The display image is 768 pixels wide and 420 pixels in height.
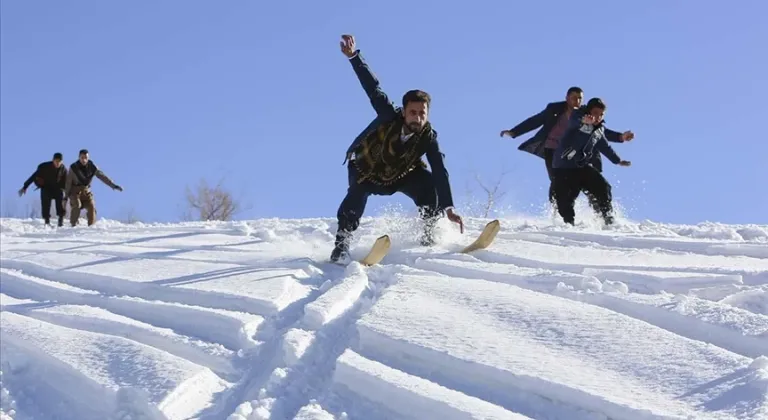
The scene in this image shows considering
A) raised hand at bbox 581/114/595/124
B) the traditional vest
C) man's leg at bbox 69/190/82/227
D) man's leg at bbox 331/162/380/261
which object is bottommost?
man's leg at bbox 331/162/380/261

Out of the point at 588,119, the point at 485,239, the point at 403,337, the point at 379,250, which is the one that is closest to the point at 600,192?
the point at 588,119

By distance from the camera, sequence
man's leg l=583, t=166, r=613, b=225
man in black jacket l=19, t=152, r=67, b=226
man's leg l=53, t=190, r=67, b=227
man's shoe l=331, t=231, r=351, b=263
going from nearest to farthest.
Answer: man's shoe l=331, t=231, r=351, b=263, man's leg l=583, t=166, r=613, b=225, man in black jacket l=19, t=152, r=67, b=226, man's leg l=53, t=190, r=67, b=227

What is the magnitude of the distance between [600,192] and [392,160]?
2602 millimetres

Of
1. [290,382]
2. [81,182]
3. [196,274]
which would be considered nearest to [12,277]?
[196,274]

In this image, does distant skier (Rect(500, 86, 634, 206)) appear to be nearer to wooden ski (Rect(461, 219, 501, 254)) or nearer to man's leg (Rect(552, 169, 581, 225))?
man's leg (Rect(552, 169, 581, 225))

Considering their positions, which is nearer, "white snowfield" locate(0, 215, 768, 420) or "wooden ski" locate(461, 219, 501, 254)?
"white snowfield" locate(0, 215, 768, 420)

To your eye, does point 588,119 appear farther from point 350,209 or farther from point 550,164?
point 350,209

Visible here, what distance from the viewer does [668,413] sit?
2.55 metres

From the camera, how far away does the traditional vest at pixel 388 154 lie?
5.50 meters

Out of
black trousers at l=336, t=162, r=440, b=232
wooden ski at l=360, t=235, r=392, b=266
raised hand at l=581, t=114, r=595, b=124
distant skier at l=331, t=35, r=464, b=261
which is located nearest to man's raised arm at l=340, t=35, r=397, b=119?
distant skier at l=331, t=35, r=464, b=261

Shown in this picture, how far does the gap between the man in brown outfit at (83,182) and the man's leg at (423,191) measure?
7.67 metres

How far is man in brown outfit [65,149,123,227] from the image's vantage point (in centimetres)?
1205

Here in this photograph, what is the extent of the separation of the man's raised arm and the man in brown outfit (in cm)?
778

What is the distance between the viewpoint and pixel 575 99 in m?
7.85
